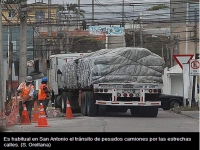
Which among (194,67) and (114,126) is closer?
(114,126)

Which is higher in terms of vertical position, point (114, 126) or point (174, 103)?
point (114, 126)

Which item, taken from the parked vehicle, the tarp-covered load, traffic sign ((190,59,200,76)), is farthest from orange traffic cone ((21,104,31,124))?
the parked vehicle

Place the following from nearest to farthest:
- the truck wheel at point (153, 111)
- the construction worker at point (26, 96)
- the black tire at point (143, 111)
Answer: the construction worker at point (26, 96)
the truck wheel at point (153, 111)
the black tire at point (143, 111)

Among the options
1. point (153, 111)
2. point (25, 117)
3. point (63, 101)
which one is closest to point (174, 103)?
point (63, 101)

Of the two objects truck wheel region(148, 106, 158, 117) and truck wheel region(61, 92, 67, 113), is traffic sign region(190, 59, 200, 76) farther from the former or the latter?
truck wheel region(61, 92, 67, 113)

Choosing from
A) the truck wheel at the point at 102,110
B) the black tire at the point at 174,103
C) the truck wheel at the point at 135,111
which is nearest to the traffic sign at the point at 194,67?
the truck wheel at the point at 135,111

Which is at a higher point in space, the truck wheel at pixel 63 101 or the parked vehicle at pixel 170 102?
the truck wheel at pixel 63 101

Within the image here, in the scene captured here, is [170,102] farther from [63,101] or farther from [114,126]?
[114,126]

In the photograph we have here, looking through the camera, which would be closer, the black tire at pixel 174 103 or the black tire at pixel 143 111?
the black tire at pixel 143 111

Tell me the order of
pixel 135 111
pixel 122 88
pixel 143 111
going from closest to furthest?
pixel 122 88, pixel 143 111, pixel 135 111

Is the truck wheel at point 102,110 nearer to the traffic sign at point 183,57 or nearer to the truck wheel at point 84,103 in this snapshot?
the truck wheel at point 84,103
